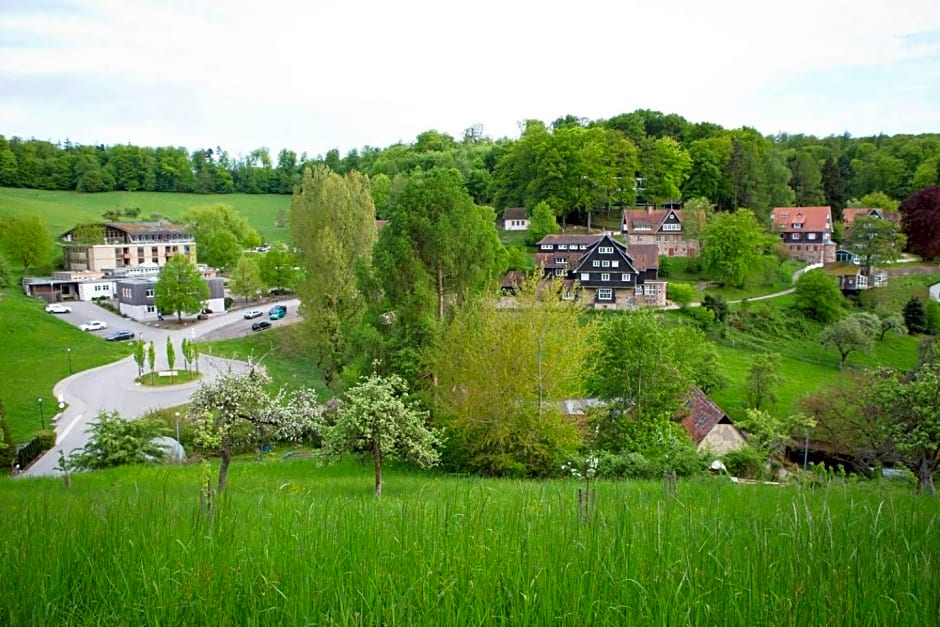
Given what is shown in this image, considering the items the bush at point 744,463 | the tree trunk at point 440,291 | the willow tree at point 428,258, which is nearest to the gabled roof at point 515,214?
the willow tree at point 428,258

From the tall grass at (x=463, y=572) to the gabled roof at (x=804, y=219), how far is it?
2742 inches

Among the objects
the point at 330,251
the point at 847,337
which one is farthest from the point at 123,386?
the point at 847,337

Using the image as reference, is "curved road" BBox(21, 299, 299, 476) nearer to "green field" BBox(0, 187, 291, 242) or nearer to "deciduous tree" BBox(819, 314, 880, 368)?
"deciduous tree" BBox(819, 314, 880, 368)

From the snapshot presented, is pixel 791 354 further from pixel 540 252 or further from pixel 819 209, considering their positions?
pixel 819 209

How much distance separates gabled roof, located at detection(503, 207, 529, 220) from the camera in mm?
74062

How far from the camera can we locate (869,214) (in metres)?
64.1

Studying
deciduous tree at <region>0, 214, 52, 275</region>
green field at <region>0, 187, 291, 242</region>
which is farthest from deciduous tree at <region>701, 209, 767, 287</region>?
deciduous tree at <region>0, 214, 52, 275</region>

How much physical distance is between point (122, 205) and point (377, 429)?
9659cm

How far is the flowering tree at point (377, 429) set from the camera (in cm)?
1316

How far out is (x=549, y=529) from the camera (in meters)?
4.06

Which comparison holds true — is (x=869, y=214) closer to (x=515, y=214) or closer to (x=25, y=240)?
(x=515, y=214)

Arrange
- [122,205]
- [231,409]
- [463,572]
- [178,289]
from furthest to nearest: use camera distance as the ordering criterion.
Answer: [122,205], [178,289], [231,409], [463,572]

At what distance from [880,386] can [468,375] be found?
9253 millimetres

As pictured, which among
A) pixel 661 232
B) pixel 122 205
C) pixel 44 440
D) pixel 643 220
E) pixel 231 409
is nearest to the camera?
pixel 231 409
